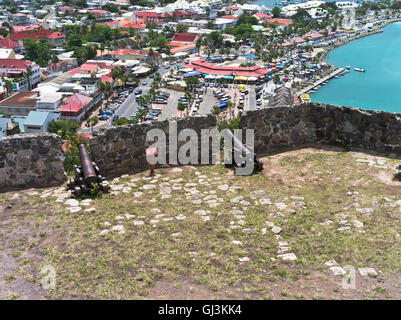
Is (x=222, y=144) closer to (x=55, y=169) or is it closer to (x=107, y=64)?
(x=55, y=169)

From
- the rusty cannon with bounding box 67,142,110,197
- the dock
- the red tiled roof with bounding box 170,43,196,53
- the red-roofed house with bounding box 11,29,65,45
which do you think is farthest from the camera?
the red-roofed house with bounding box 11,29,65,45

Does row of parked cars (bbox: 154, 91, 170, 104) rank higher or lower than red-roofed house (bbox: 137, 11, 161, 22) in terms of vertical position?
lower

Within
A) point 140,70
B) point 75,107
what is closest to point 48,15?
point 140,70

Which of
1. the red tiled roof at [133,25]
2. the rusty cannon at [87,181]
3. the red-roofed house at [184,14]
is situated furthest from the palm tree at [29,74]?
the red-roofed house at [184,14]

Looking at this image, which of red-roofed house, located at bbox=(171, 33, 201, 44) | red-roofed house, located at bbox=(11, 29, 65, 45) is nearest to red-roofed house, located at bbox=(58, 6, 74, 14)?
red-roofed house, located at bbox=(11, 29, 65, 45)

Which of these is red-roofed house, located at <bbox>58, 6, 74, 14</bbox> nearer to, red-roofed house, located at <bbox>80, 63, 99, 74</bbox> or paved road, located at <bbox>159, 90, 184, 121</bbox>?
red-roofed house, located at <bbox>80, 63, 99, 74</bbox>

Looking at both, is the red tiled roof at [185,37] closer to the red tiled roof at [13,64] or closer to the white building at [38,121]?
the red tiled roof at [13,64]
